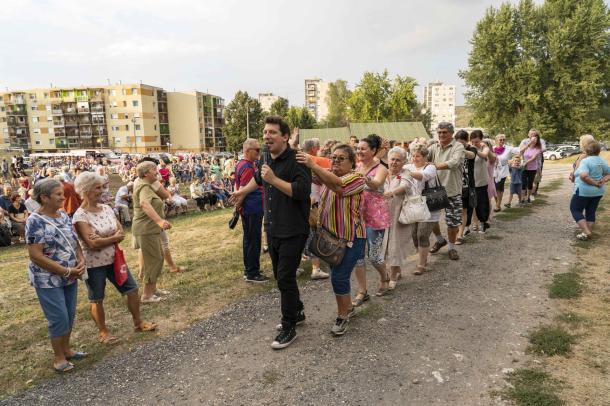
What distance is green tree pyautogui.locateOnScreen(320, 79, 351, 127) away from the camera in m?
76.5

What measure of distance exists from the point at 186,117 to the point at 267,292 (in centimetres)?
8643

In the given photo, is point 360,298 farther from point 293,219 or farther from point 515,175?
point 515,175

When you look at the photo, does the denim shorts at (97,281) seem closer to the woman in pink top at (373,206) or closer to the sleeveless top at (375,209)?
the woman in pink top at (373,206)

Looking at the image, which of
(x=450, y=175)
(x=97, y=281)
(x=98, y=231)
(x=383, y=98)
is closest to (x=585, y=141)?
(x=450, y=175)

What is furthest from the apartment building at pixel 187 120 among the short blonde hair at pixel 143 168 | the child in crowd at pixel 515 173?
the short blonde hair at pixel 143 168

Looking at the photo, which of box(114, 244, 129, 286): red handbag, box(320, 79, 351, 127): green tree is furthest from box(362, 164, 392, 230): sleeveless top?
box(320, 79, 351, 127): green tree

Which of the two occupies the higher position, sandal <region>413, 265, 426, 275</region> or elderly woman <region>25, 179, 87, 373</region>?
elderly woman <region>25, 179, 87, 373</region>

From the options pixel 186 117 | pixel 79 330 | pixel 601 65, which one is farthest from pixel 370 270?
pixel 186 117

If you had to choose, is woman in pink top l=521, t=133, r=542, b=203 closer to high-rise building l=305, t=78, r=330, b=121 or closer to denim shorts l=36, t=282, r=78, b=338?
denim shorts l=36, t=282, r=78, b=338

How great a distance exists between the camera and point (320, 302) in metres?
4.48

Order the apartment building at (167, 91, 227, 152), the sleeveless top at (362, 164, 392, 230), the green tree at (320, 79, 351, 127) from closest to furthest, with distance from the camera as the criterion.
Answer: the sleeveless top at (362, 164, 392, 230) < the green tree at (320, 79, 351, 127) < the apartment building at (167, 91, 227, 152)

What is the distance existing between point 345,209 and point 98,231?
2.44m

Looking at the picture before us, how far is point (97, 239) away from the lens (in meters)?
3.50

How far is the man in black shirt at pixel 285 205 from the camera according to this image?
126 inches
